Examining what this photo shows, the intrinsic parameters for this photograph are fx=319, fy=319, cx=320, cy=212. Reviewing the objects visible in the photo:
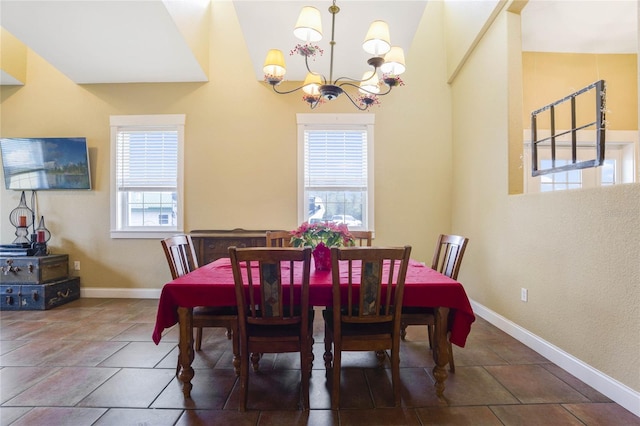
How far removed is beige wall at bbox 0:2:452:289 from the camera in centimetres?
429

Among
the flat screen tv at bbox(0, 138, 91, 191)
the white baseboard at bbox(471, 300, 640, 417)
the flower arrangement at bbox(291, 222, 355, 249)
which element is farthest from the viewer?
the flat screen tv at bbox(0, 138, 91, 191)

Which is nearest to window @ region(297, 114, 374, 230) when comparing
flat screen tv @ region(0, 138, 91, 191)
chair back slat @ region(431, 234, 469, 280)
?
chair back slat @ region(431, 234, 469, 280)

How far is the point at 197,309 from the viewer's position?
217cm

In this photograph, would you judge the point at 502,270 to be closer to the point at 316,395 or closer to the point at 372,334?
the point at 372,334

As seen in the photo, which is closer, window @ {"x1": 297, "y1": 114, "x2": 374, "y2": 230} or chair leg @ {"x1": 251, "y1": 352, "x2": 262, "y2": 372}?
chair leg @ {"x1": 251, "y1": 352, "x2": 262, "y2": 372}

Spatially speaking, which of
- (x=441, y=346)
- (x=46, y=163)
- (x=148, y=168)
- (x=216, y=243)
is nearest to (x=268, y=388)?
(x=441, y=346)

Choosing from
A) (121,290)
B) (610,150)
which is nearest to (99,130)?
(121,290)

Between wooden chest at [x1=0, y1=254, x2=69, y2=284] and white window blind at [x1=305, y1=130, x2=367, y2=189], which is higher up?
white window blind at [x1=305, y1=130, x2=367, y2=189]

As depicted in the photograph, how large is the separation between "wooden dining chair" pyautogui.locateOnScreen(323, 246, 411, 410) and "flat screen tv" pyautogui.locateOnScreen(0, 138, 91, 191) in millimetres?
4134

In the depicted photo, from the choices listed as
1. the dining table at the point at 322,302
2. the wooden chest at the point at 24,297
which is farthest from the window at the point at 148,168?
the dining table at the point at 322,302

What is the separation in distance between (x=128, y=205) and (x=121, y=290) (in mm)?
1160

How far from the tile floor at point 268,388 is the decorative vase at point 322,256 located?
0.75 m

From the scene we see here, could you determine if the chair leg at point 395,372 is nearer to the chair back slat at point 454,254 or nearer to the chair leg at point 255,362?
the chair back slat at point 454,254

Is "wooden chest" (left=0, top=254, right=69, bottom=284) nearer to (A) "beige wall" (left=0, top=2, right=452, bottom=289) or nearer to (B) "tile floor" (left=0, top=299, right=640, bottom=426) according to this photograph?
(A) "beige wall" (left=0, top=2, right=452, bottom=289)
